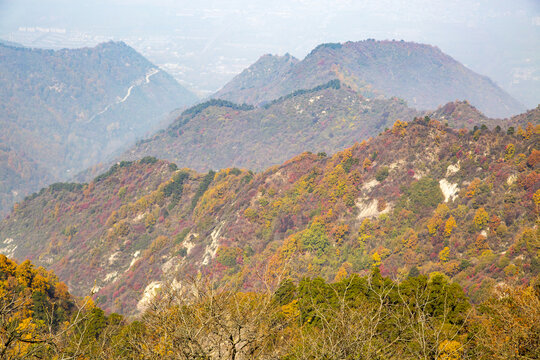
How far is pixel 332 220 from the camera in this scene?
82125 mm

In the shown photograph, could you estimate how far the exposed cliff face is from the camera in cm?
5878

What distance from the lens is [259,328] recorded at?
19188mm

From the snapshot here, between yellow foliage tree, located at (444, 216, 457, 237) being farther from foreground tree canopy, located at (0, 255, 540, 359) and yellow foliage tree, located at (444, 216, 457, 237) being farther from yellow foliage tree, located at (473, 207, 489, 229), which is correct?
foreground tree canopy, located at (0, 255, 540, 359)

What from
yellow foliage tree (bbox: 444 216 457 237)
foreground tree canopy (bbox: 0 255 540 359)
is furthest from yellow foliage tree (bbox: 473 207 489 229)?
foreground tree canopy (bbox: 0 255 540 359)

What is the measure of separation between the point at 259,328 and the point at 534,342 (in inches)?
573

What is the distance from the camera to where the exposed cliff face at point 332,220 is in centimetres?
5878

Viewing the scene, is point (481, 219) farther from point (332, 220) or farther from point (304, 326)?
point (304, 326)

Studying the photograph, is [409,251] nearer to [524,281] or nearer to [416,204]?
[416,204]

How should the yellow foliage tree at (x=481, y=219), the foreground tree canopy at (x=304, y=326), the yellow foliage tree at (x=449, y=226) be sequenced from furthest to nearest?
the yellow foliage tree at (x=449, y=226)
the yellow foliage tree at (x=481, y=219)
the foreground tree canopy at (x=304, y=326)

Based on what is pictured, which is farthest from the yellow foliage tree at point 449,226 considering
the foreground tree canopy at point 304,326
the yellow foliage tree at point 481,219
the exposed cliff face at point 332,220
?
the foreground tree canopy at point 304,326

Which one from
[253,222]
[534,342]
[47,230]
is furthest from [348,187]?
[47,230]

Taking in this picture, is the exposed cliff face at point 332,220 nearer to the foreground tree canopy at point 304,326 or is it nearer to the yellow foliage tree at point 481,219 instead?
the yellow foliage tree at point 481,219

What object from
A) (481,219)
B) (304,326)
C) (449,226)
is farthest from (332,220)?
(304,326)

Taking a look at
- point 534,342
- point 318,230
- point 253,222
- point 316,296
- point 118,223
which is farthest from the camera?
point 118,223
